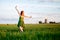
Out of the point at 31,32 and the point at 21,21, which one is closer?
the point at 31,32

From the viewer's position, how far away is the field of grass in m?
2.77

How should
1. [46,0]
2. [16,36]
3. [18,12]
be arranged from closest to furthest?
1. [16,36]
2. [18,12]
3. [46,0]

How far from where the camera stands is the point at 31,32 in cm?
294

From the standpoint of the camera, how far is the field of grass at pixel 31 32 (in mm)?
2771

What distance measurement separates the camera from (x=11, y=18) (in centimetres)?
312

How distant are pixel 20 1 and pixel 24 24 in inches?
17.1

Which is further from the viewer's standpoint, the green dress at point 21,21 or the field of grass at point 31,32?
the green dress at point 21,21

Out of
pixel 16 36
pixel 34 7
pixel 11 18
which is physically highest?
pixel 34 7

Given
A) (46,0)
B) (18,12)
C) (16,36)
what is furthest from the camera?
(46,0)

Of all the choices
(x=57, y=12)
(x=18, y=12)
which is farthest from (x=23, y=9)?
(x=57, y=12)

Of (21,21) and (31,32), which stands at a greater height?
(21,21)

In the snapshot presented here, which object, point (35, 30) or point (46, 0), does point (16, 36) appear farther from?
point (46, 0)

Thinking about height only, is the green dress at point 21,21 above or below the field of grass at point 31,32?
above

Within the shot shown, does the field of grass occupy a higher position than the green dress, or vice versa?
the green dress
